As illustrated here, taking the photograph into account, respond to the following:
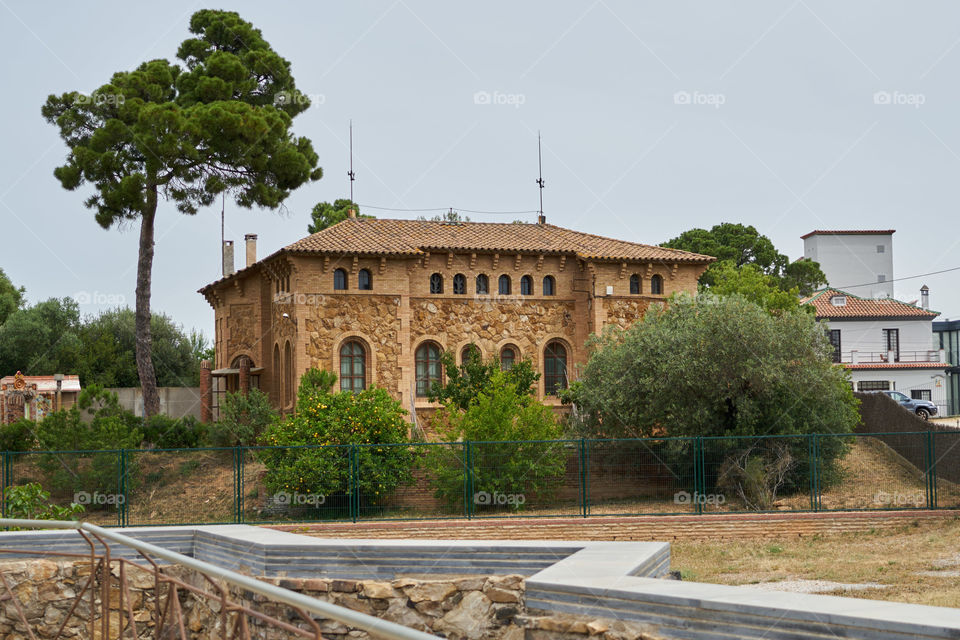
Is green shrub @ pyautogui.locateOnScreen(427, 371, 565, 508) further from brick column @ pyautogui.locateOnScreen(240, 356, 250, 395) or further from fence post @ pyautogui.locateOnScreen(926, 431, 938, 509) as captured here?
brick column @ pyautogui.locateOnScreen(240, 356, 250, 395)

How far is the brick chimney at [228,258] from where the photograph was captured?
3788 centimetres

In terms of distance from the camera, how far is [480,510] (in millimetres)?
20609

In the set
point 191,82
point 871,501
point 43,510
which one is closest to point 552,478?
point 871,501

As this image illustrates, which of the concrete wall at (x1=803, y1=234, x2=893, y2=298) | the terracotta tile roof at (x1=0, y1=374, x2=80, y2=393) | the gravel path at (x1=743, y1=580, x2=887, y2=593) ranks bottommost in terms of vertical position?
the gravel path at (x1=743, y1=580, x2=887, y2=593)

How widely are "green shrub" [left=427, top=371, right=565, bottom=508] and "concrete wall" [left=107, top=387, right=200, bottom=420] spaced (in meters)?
20.1

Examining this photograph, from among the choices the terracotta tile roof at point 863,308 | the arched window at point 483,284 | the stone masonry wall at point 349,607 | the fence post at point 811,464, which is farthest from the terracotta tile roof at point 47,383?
the terracotta tile roof at point 863,308

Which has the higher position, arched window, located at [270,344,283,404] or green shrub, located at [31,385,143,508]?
arched window, located at [270,344,283,404]

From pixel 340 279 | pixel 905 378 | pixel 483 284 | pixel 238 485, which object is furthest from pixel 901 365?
pixel 238 485

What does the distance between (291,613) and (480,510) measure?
40.2 feet

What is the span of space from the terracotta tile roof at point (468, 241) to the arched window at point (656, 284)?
29.6 inches

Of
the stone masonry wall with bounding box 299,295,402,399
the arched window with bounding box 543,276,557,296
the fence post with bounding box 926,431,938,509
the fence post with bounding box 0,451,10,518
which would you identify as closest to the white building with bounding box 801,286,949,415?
the arched window with bounding box 543,276,557,296

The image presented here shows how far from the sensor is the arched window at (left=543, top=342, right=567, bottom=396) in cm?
3133

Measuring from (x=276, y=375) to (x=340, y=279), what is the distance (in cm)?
466

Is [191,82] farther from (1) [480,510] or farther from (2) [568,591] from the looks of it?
(2) [568,591]
